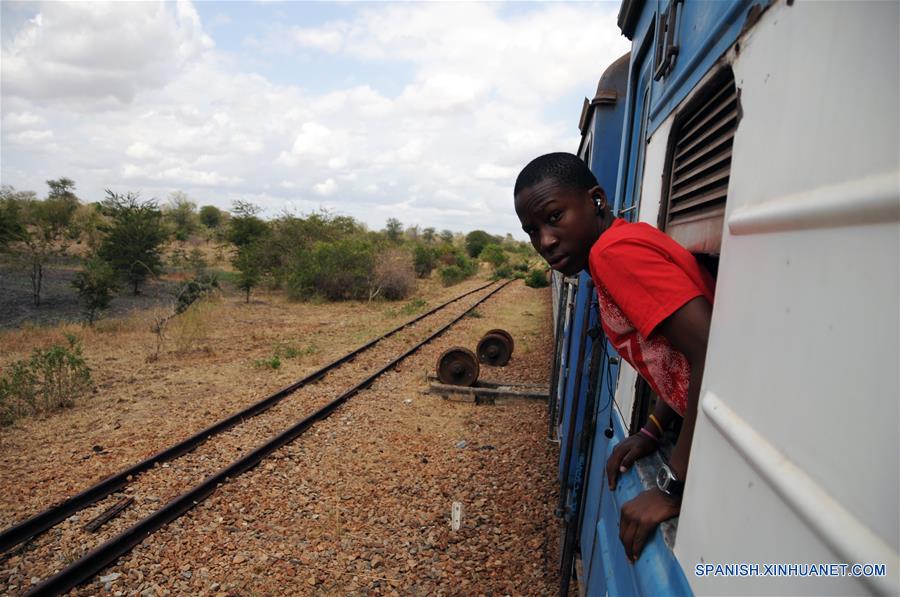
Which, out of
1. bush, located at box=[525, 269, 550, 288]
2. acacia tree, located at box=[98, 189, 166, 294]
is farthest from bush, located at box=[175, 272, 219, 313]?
bush, located at box=[525, 269, 550, 288]

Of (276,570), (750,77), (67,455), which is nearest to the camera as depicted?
(750,77)

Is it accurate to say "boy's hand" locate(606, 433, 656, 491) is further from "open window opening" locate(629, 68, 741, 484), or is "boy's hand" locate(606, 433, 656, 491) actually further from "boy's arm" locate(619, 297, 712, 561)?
"boy's arm" locate(619, 297, 712, 561)

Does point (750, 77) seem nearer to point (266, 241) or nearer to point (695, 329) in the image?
point (695, 329)

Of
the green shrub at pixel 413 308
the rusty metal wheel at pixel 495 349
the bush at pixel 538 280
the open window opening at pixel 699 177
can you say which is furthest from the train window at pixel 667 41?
the bush at pixel 538 280

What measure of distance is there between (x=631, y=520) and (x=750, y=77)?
3.82 feet

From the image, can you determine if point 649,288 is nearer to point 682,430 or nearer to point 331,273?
point 682,430

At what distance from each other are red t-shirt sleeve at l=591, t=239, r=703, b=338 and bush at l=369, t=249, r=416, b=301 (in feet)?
66.1

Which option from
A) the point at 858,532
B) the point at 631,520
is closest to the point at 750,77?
the point at 858,532

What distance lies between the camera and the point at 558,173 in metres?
1.92

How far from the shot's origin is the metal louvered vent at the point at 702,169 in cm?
144

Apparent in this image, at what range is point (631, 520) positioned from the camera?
4.81 ft

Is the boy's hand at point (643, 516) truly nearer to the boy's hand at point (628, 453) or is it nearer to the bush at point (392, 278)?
the boy's hand at point (628, 453)

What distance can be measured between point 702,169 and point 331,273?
20189 millimetres

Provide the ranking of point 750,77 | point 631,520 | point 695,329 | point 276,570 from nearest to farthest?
1. point 750,77
2. point 695,329
3. point 631,520
4. point 276,570
